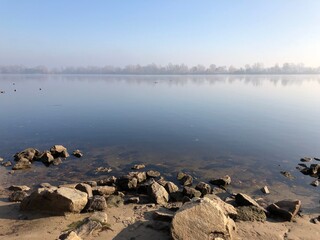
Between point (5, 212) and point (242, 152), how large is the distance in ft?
52.3

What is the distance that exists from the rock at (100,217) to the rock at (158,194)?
9.06ft

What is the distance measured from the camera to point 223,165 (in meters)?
18.9

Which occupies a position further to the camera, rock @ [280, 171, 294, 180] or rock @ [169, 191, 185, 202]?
rock @ [280, 171, 294, 180]

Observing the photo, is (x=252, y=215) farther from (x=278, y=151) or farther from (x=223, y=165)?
(x=278, y=151)

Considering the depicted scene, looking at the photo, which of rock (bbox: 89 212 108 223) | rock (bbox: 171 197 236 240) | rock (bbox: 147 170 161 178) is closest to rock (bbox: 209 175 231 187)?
rock (bbox: 147 170 161 178)

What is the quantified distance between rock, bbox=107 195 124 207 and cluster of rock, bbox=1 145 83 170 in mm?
7185

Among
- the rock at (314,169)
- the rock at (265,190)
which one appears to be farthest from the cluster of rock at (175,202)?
the rock at (314,169)

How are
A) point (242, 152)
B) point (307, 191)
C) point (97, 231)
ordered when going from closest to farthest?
point (97, 231)
point (307, 191)
point (242, 152)

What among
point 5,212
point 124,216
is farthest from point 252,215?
point 5,212

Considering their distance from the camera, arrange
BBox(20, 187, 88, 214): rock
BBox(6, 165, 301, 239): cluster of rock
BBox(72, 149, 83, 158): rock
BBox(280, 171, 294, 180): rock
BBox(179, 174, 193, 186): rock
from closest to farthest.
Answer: BBox(6, 165, 301, 239): cluster of rock, BBox(20, 187, 88, 214): rock, BBox(179, 174, 193, 186): rock, BBox(280, 171, 294, 180): rock, BBox(72, 149, 83, 158): rock

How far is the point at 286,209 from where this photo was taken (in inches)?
474

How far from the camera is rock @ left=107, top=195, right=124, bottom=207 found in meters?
12.4

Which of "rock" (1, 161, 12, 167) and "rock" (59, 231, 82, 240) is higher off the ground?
"rock" (59, 231, 82, 240)

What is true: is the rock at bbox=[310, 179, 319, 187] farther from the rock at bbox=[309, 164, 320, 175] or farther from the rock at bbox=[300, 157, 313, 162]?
the rock at bbox=[300, 157, 313, 162]
